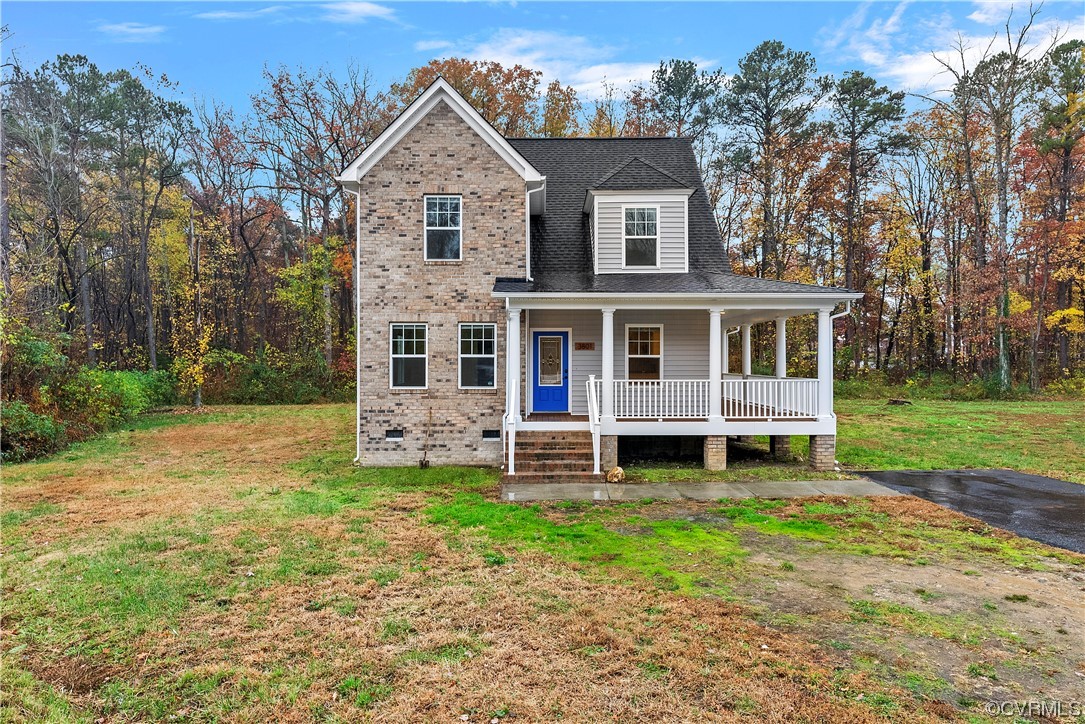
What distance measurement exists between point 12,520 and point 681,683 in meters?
9.84

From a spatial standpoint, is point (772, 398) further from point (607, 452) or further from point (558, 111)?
point (558, 111)

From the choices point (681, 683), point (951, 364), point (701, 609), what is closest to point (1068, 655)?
point (701, 609)

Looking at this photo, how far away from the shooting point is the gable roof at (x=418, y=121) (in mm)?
12086

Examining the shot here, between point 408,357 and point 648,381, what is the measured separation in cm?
548

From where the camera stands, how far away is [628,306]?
11586mm

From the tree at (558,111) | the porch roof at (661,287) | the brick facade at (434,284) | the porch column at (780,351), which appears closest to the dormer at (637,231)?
the porch roof at (661,287)

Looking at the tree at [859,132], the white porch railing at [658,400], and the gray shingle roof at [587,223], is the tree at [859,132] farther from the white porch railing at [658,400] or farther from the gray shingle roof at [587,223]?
the white porch railing at [658,400]

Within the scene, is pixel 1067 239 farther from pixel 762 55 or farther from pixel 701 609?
pixel 701 609

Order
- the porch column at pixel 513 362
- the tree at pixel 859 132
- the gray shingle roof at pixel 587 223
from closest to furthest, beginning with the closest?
the porch column at pixel 513 362
the gray shingle roof at pixel 587 223
the tree at pixel 859 132

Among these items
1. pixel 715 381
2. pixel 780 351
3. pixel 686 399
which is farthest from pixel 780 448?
pixel 686 399

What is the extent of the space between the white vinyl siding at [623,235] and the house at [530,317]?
3 centimetres

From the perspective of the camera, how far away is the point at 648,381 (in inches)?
460

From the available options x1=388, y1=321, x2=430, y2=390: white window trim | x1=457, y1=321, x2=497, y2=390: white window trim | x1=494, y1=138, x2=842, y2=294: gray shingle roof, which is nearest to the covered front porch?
x1=494, y1=138, x2=842, y2=294: gray shingle roof

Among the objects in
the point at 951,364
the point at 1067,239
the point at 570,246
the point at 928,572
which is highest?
the point at 1067,239
